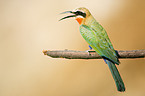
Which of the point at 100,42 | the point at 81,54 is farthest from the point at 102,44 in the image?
the point at 81,54

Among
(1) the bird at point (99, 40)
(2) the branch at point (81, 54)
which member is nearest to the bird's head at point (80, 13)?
(1) the bird at point (99, 40)

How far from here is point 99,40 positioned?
1432mm

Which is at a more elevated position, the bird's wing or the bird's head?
the bird's head

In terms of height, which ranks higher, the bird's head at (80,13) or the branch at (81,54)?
the bird's head at (80,13)

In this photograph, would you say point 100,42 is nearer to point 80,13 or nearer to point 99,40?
point 99,40

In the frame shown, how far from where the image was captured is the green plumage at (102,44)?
126 centimetres

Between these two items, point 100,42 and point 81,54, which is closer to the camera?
point 81,54

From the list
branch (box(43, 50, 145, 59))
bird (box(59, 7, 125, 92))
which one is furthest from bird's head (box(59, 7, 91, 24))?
branch (box(43, 50, 145, 59))

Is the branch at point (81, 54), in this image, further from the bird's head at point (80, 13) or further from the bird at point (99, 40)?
the bird's head at point (80, 13)

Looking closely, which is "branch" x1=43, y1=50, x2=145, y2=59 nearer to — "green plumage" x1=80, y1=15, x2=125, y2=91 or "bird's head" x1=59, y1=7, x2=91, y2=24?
"green plumage" x1=80, y1=15, x2=125, y2=91

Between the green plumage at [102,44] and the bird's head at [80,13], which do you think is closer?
the green plumage at [102,44]

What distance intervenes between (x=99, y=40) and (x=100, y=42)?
0.02 m

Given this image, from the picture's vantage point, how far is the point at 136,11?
7.66ft

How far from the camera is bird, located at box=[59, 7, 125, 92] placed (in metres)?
1.26
